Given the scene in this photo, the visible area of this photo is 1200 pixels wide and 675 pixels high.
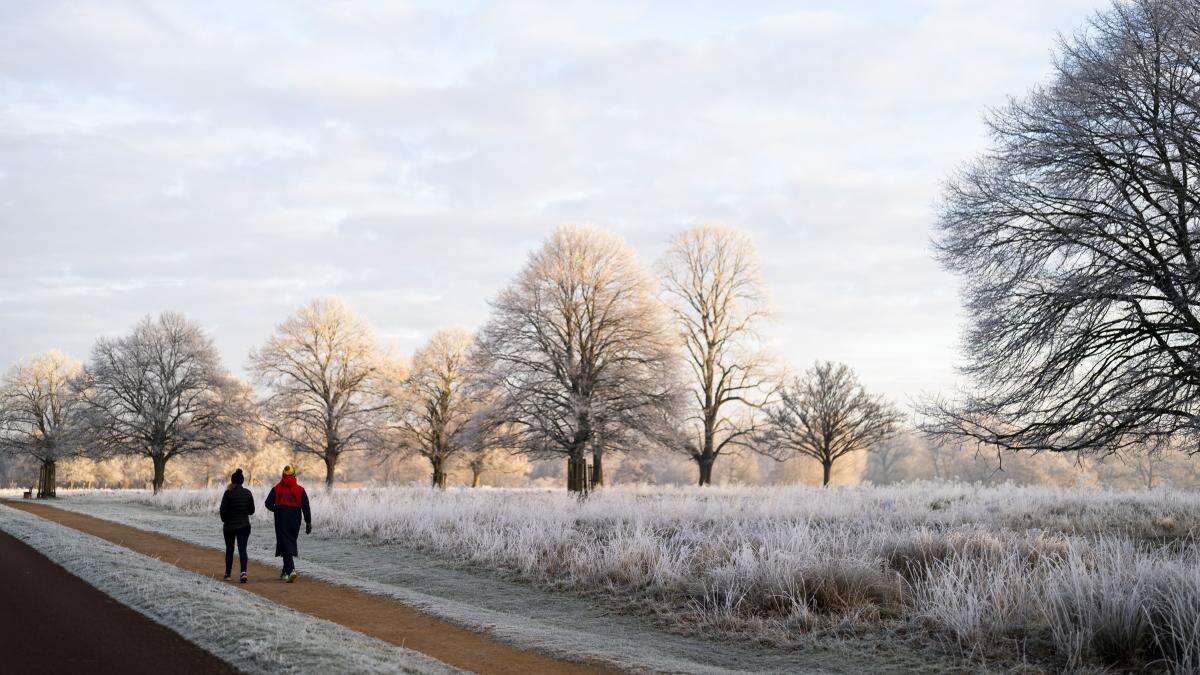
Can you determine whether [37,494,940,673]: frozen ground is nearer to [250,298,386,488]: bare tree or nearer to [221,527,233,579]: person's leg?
[221,527,233,579]: person's leg

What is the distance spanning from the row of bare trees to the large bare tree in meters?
14.5

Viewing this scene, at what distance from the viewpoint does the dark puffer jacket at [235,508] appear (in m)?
12.9

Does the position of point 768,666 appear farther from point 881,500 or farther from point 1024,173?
point 881,500

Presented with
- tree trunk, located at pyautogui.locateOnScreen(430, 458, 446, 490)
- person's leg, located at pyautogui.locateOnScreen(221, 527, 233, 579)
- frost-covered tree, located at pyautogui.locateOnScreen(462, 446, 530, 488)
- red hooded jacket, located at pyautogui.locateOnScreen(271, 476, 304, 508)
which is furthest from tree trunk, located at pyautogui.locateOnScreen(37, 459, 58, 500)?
red hooded jacket, located at pyautogui.locateOnScreen(271, 476, 304, 508)

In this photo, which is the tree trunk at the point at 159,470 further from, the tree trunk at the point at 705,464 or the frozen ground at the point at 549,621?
the frozen ground at the point at 549,621

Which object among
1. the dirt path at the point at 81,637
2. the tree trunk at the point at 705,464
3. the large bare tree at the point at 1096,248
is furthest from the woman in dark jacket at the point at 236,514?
the tree trunk at the point at 705,464

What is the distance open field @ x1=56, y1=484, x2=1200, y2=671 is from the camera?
295 inches

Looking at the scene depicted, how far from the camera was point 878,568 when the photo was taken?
34.2 feet

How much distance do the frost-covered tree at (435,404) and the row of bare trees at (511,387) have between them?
0.38 ft

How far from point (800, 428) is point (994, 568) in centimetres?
2898

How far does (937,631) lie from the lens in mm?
8180

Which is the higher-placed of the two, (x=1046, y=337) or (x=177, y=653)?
(x=1046, y=337)

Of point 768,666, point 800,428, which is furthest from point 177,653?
point 800,428

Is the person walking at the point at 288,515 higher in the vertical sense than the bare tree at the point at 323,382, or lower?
lower
